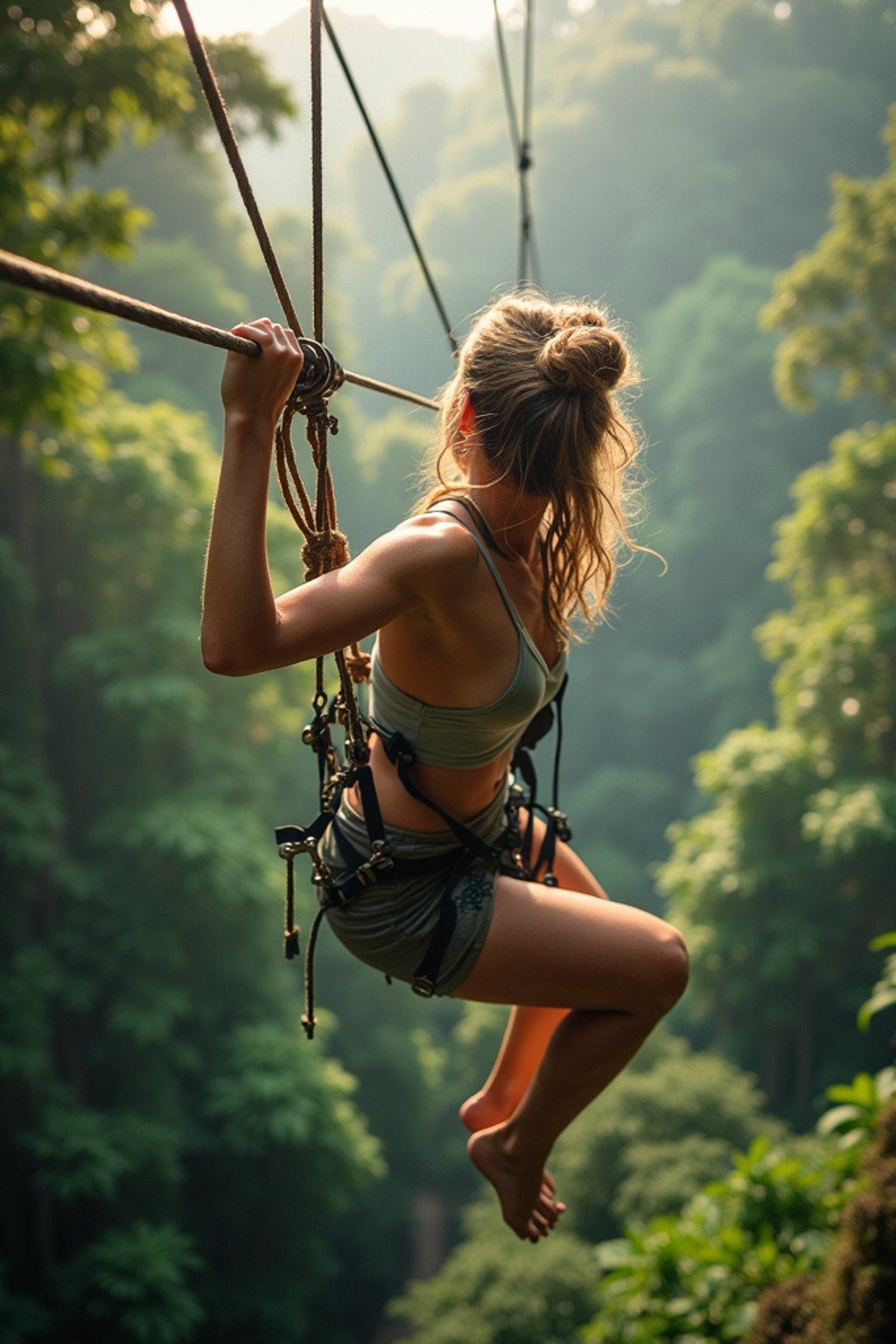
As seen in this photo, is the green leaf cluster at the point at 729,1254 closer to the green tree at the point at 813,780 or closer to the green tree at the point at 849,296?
the green tree at the point at 813,780

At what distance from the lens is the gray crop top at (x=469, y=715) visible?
1.61 metres

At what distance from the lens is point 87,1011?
12.8 m

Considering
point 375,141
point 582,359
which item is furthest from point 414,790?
point 375,141

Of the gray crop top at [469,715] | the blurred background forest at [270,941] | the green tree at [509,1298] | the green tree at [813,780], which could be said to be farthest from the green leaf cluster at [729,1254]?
the green tree at [813,780]

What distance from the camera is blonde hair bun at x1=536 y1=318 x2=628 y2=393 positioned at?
5.21ft

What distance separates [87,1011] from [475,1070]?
873 centimetres

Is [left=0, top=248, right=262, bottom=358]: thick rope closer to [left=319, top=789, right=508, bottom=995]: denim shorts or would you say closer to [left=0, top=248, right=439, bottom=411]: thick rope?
[left=0, top=248, right=439, bottom=411]: thick rope

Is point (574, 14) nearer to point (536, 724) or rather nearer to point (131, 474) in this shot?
point (131, 474)

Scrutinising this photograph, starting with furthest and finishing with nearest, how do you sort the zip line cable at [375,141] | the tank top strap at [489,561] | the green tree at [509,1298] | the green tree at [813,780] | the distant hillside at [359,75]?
1. the distant hillside at [359,75]
2. the green tree at [813,780]
3. the green tree at [509,1298]
4. the zip line cable at [375,141]
5. the tank top strap at [489,561]

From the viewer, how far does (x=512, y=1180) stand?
190 centimetres

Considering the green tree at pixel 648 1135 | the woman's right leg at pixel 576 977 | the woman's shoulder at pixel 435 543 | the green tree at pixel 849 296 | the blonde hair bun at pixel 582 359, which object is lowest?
the woman's right leg at pixel 576 977

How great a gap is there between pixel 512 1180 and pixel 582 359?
1.32 metres

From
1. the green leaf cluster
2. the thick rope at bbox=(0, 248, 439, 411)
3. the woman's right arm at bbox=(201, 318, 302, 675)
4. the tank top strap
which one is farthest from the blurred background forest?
the thick rope at bbox=(0, 248, 439, 411)

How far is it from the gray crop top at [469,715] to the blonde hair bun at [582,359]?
0.83ft
